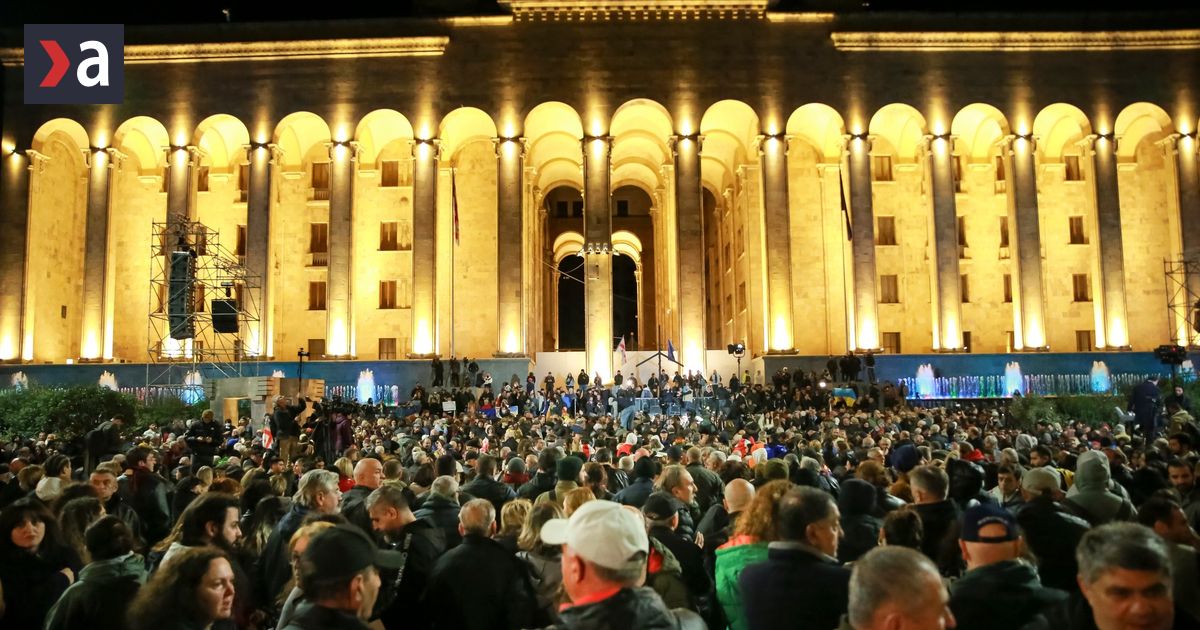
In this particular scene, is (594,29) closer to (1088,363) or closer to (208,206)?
(208,206)

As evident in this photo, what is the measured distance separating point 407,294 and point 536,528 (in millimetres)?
36129

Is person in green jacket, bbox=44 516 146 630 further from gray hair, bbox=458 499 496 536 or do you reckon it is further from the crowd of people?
gray hair, bbox=458 499 496 536

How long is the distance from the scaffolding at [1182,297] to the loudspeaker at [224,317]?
34.8 m

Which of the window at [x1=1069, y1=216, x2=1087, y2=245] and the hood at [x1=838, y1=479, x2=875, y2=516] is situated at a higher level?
the window at [x1=1069, y1=216, x2=1087, y2=245]

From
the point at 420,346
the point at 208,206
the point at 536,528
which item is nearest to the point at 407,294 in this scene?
the point at 420,346

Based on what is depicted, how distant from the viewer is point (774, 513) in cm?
448

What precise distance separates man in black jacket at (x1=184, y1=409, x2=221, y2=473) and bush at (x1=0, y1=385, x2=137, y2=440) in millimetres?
9689

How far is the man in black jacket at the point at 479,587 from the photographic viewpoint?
449cm

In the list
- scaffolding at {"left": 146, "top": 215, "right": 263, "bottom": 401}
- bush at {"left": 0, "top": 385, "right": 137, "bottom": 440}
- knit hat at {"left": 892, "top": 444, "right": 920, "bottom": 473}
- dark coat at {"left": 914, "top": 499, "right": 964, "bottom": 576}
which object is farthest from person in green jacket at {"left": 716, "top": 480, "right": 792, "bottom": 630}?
scaffolding at {"left": 146, "top": 215, "right": 263, "bottom": 401}

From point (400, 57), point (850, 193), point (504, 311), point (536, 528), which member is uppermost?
point (400, 57)

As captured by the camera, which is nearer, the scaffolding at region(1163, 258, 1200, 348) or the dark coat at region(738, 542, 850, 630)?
the dark coat at region(738, 542, 850, 630)

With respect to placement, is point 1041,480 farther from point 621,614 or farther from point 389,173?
point 389,173

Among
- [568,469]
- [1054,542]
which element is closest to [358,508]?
[568,469]

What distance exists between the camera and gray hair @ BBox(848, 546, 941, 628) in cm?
283
